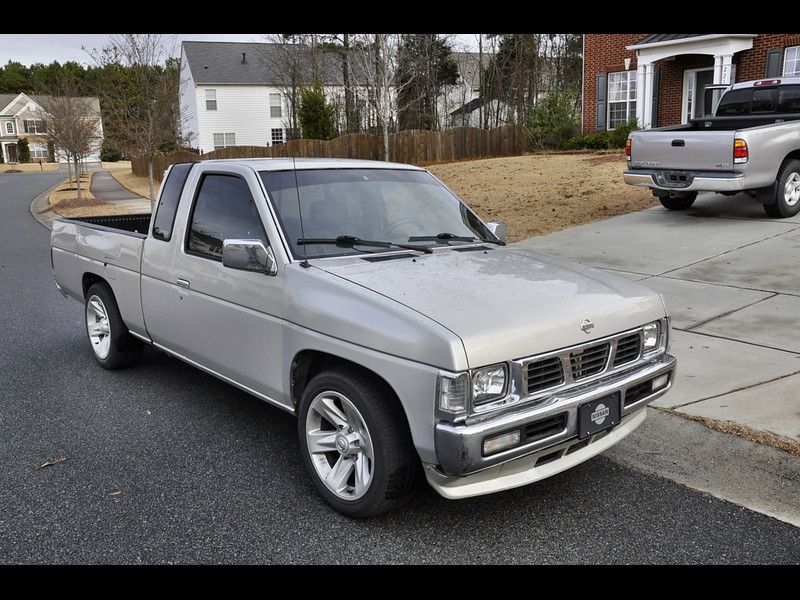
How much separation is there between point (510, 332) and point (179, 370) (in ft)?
12.4

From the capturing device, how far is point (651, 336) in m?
4.07

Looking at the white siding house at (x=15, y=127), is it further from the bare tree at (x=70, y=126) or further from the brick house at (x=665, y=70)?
the brick house at (x=665, y=70)

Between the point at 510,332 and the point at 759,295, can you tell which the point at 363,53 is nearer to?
the point at 759,295

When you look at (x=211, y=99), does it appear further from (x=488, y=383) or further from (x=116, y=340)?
(x=488, y=383)

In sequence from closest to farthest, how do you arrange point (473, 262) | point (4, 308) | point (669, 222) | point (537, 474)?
point (537, 474) < point (473, 262) < point (4, 308) < point (669, 222)

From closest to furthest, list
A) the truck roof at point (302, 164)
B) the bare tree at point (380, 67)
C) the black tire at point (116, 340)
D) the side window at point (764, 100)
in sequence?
the truck roof at point (302, 164), the black tire at point (116, 340), the side window at point (764, 100), the bare tree at point (380, 67)

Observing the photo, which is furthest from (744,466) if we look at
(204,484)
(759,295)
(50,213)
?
(50,213)

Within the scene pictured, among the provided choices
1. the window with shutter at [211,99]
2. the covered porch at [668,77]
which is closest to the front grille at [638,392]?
the covered porch at [668,77]

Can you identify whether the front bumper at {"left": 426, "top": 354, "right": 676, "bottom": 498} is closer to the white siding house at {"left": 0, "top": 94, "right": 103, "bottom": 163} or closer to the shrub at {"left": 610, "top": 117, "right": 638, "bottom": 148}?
the shrub at {"left": 610, "top": 117, "right": 638, "bottom": 148}

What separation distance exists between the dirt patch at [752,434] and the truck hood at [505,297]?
114 cm

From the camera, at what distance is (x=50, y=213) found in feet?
77.7

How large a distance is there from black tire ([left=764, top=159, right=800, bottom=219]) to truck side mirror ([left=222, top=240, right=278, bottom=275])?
1003 cm

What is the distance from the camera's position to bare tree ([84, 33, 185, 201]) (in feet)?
68.1

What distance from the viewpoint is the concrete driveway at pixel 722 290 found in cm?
520
